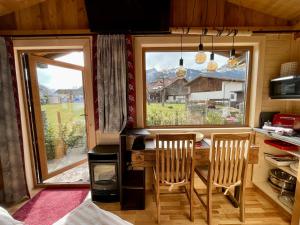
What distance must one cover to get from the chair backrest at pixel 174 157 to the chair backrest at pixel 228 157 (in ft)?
0.77

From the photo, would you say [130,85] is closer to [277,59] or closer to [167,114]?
[167,114]

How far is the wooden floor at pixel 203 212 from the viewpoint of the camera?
1.91 meters

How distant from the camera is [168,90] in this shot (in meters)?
2.54

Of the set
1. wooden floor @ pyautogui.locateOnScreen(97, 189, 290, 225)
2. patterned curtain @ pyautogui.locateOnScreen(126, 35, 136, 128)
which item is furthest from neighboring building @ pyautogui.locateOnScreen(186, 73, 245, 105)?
wooden floor @ pyautogui.locateOnScreen(97, 189, 290, 225)

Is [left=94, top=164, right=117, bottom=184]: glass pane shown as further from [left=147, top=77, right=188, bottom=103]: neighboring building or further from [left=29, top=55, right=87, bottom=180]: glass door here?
[left=147, top=77, right=188, bottom=103]: neighboring building

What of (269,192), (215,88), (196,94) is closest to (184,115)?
(196,94)

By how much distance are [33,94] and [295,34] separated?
365cm

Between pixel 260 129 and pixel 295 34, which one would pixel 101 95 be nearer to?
pixel 260 129

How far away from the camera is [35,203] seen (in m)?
2.22

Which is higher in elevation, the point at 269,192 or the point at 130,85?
the point at 130,85

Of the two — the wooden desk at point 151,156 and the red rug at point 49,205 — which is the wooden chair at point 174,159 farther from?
the red rug at point 49,205

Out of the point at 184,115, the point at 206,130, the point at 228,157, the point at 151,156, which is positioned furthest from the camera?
the point at 184,115

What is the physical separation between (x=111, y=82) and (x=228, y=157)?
1658mm

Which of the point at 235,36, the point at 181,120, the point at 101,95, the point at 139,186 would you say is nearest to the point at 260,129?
the point at 181,120
